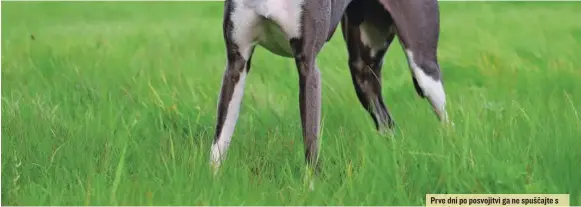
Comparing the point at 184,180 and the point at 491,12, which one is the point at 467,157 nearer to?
the point at 184,180

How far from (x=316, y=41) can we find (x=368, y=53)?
127 centimetres

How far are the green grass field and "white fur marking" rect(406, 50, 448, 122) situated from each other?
97 millimetres

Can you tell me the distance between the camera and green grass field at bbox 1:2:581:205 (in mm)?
4512

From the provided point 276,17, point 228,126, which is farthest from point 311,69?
point 228,126

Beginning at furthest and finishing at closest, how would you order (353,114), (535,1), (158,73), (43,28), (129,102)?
(535,1) → (43,28) → (158,73) → (129,102) → (353,114)

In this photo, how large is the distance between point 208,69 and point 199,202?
12.9ft

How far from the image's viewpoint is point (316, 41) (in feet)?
15.3

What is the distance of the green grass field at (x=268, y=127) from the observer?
178 inches

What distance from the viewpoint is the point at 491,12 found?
36.1 feet

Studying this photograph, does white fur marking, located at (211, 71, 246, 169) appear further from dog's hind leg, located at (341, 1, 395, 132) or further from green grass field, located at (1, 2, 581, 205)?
dog's hind leg, located at (341, 1, 395, 132)

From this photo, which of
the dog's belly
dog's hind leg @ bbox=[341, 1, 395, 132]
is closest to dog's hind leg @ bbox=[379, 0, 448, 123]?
dog's hind leg @ bbox=[341, 1, 395, 132]

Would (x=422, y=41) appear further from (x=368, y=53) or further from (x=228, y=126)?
(x=228, y=126)

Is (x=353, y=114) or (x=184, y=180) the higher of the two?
(x=184, y=180)

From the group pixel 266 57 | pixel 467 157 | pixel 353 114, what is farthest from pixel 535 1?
pixel 467 157
